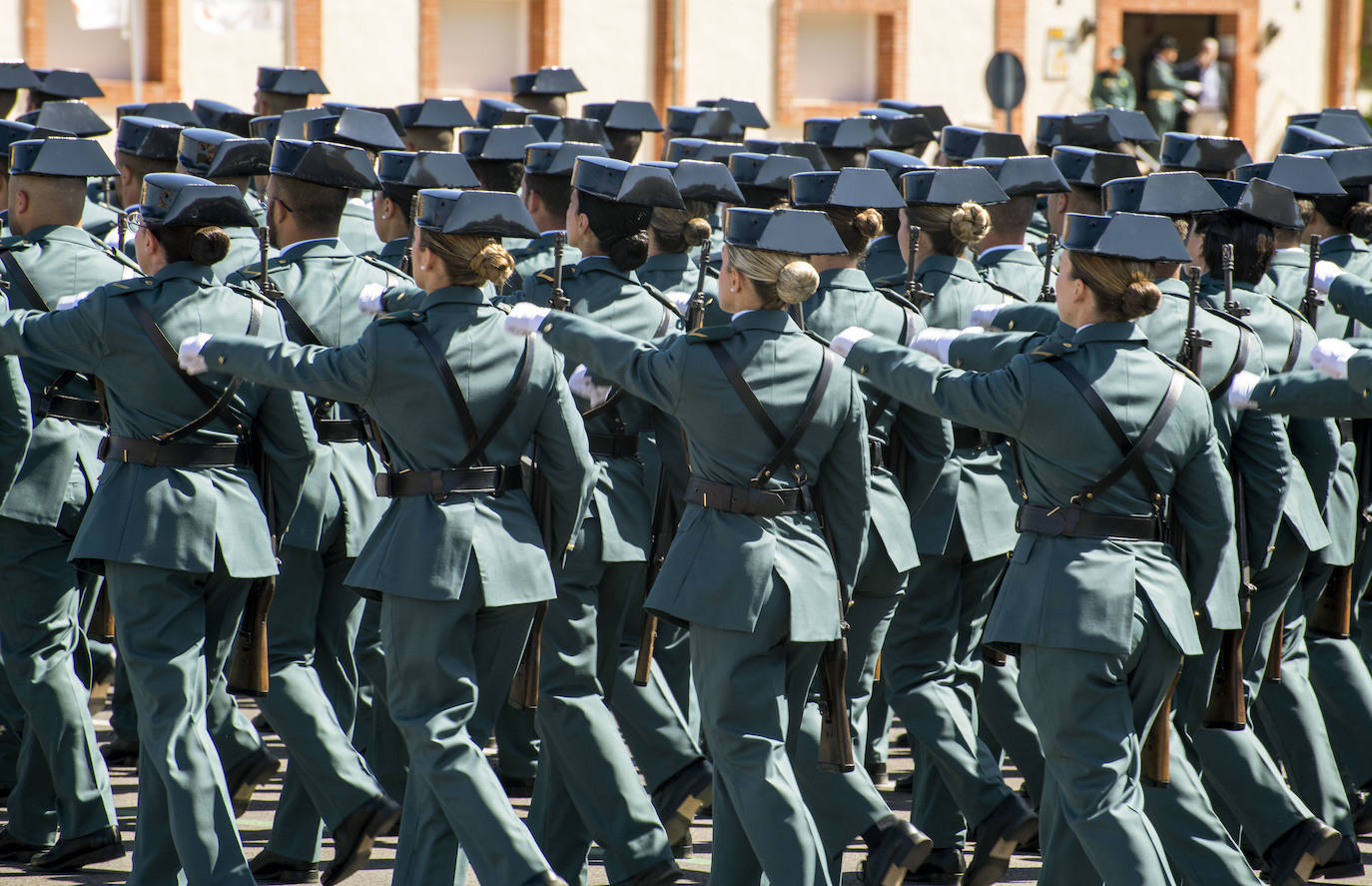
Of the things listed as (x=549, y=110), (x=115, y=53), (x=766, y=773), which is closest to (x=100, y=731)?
(x=766, y=773)

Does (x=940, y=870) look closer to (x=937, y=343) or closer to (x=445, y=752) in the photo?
(x=937, y=343)

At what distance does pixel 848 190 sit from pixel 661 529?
123 cm

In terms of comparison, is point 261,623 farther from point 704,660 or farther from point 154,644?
point 704,660

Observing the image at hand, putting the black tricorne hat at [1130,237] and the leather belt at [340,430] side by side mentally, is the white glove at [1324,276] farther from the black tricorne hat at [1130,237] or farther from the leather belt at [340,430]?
the leather belt at [340,430]

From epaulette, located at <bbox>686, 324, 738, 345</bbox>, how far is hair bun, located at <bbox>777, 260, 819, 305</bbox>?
17cm

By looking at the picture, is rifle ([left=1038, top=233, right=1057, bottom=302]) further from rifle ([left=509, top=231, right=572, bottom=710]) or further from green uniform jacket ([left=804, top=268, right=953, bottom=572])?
rifle ([left=509, top=231, right=572, bottom=710])

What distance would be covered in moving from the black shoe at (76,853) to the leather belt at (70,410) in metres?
1.27

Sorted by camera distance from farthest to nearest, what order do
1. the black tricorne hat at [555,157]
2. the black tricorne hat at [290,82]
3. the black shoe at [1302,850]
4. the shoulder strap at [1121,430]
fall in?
the black tricorne hat at [290,82] → the black tricorne hat at [555,157] → the black shoe at [1302,850] → the shoulder strap at [1121,430]

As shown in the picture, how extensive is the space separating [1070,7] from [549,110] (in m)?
14.8

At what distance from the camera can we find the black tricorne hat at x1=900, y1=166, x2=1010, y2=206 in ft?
22.1

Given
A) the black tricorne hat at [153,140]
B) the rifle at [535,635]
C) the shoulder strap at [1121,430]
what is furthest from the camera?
the black tricorne hat at [153,140]

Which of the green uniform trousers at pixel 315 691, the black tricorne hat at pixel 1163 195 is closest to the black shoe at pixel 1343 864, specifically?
the black tricorne hat at pixel 1163 195

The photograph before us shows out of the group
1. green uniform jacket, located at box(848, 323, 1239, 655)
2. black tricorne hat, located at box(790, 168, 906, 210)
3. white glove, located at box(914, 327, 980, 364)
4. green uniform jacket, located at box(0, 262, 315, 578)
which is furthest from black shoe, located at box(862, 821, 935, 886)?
black tricorne hat, located at box(790, 168, 906, 210)

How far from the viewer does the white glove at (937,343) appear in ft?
18.0
